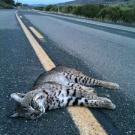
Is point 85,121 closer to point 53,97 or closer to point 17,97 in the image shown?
point 53,97

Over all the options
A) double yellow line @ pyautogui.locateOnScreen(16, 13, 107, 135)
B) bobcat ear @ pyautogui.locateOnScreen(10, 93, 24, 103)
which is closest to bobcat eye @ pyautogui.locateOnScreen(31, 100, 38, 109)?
bobcat ear @ pyautogui.locateOnScreen(10, 93, 24, 103)

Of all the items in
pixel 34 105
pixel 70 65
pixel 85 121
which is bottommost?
pixel 70 65

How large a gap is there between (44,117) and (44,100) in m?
0.24

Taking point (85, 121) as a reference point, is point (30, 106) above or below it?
above

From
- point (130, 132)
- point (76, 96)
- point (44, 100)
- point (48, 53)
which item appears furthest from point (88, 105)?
point (48, 53)

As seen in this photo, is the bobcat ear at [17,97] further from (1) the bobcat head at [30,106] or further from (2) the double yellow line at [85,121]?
(2) the double yellow line at [85,121]

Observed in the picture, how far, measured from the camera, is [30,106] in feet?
12.7

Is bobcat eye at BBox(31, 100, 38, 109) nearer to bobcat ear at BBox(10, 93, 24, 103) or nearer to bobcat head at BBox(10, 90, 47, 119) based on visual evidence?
bobcat head at BBox(10, 90, 47, 119)

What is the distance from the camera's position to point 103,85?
524 centimetres

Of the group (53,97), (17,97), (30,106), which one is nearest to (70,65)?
(53,97)

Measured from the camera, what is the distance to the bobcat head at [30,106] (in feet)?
12.6

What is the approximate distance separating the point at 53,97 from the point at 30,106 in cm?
47

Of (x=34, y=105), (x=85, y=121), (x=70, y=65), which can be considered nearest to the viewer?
(x=85, y=121)

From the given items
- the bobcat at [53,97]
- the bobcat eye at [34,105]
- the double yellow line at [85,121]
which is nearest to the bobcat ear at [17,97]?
the bobcat at [53,97]
